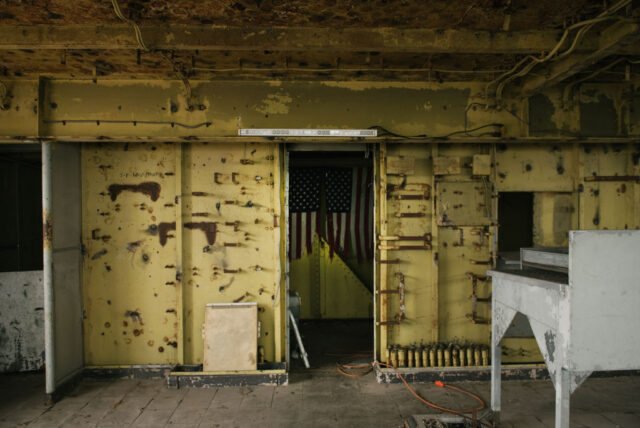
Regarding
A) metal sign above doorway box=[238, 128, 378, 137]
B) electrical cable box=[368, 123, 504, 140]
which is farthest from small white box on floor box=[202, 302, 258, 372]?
electrical cable box=[368, 123, 504, 140]

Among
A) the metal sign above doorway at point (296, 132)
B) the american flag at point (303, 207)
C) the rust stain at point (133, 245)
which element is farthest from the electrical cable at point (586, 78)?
the rust stain at point (133, 245)

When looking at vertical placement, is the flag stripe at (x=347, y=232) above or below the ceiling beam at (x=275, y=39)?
below

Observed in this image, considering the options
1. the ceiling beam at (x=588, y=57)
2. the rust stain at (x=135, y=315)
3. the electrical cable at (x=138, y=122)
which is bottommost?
the rust stain at (x=135, y=315)

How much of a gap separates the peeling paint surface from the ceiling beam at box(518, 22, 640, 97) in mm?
5857

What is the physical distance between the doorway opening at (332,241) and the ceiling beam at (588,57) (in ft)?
8.74

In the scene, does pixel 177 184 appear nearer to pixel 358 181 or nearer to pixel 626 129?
pixel 358 181

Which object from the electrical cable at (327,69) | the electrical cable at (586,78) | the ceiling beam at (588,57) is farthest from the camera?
the electrical cable at (327,69)

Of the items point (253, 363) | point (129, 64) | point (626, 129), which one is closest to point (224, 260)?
point (253, 363)

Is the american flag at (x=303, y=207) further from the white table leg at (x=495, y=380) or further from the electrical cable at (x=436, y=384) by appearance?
the white table leg at (x=495, y=380)

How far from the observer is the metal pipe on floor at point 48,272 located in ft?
10.7

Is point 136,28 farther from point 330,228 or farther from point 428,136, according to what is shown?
point 330,228

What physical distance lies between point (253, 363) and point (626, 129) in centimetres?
497

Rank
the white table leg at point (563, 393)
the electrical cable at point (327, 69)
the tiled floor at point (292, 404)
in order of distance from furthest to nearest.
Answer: the electrical cable at point (327, 69) → the tiled floor at point (292, 404) → the white table leg at point (563, 393)

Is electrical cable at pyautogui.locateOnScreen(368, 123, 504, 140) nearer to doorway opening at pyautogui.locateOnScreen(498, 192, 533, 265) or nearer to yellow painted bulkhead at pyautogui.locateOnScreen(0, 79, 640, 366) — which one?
yellow painted bulkhead at pyautogui.locateOnScreen(0, 79, 640, 366)
